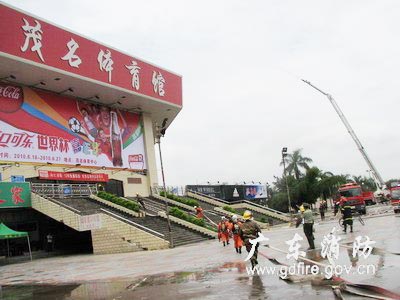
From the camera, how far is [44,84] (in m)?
35.6

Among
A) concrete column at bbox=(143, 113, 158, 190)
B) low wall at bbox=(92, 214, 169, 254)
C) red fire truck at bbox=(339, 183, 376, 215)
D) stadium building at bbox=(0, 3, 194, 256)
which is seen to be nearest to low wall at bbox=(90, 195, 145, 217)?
stadium building at bbox=(0, 3, 194, 256)

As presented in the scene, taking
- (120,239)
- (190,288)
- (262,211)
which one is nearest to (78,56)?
(120,239)

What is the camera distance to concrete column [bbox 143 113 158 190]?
1818 inches

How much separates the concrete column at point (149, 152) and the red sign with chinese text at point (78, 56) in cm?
387

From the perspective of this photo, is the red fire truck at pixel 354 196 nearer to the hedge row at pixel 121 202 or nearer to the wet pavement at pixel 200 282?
the hedge row at pixel 121 202

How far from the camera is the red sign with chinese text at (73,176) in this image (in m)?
33.3

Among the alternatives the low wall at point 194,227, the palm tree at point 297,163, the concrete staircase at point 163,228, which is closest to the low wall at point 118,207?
the concrete staircase at point 163,228

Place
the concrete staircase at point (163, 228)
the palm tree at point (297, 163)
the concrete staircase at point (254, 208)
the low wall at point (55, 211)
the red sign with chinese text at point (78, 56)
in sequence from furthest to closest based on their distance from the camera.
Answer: the palm tree at point (297, 163) < the concrete staircase at point (254, 208) < the red sign with chinese text at point (78, 56) < the low wall at point (55, 211) < the concrete staircase at point (163, 228)

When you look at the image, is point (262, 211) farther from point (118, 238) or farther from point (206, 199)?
point (118, 238)

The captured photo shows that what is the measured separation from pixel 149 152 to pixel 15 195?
63.2 ft

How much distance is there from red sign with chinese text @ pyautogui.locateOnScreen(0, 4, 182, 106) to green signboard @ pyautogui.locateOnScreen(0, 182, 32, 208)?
8602mm

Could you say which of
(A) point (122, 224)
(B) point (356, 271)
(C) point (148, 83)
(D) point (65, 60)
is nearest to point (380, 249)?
(B) point (356, 271)

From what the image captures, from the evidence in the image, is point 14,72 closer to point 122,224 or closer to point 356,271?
point 122,224

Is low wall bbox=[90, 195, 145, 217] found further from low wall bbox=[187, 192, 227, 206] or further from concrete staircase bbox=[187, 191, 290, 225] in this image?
low wall bbox=[187, 192, 227, 206]
